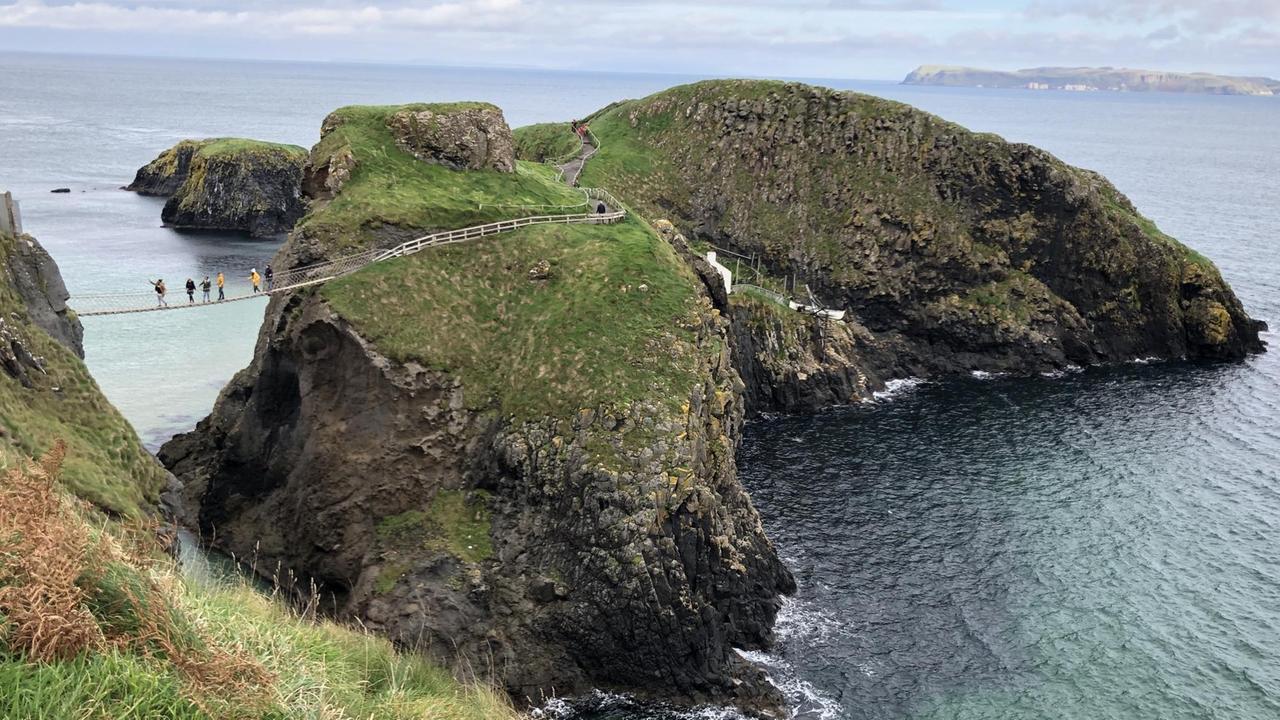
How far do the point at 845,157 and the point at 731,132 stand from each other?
46.0ft

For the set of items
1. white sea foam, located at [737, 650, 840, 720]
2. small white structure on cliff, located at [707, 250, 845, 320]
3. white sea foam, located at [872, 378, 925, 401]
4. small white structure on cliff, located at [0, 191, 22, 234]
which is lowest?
white sea foam, located at [737, 650, 840, 720]

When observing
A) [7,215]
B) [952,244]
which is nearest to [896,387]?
[952,244]

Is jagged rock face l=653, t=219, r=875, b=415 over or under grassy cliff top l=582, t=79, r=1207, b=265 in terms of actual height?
under

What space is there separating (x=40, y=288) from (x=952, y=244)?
83416mm

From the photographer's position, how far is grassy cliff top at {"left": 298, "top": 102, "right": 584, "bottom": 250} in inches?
2346

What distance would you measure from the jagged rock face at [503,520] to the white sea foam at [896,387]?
36.5 meters

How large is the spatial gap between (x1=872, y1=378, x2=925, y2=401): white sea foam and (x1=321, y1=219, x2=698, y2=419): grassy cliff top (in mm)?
35239

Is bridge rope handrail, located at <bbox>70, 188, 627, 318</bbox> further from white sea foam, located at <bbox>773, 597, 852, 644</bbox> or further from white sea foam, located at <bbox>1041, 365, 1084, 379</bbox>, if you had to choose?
white sea foam, located at <bbox>1041, 365, 1084, 379</bbox>

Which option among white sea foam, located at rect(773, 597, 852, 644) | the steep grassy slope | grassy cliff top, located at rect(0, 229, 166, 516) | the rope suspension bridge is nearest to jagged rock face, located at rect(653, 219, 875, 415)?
the rope suspension bridge

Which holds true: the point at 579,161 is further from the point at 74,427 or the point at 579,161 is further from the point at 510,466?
the point at 74,427

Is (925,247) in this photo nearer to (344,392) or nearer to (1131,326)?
(1131,326)

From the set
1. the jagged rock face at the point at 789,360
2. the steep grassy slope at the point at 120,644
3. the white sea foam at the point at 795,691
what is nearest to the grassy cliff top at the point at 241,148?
the jagged rock face at the point at 789,360

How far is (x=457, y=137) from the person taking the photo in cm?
6906

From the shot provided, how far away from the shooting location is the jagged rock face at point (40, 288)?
4128cm
